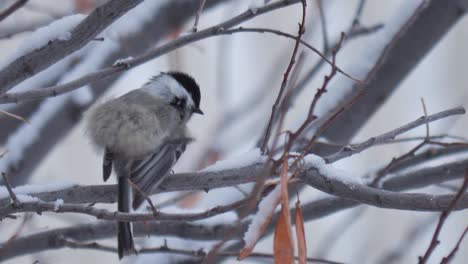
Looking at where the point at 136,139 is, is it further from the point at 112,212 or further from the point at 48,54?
the point at 112,212

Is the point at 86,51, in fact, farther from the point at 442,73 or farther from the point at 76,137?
the point at 442,73

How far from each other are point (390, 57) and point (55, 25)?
1.98 metres

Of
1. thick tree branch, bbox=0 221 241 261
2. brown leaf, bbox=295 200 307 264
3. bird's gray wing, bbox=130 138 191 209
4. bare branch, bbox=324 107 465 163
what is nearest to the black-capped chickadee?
bird's gray wing, bbox=130 138 191 209

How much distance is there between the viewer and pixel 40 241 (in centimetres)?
266

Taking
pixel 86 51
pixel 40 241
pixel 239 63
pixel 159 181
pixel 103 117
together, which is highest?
pixel 239 63

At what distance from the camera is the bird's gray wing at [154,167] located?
2.51 meters

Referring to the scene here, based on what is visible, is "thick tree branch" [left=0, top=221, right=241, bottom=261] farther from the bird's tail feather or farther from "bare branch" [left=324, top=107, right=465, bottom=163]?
"bare branch" [left=324, top=107, right=465, bottom=163]

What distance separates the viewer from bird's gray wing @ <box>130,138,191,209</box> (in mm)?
2512

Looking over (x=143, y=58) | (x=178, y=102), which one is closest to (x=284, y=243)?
(x=143, y=58)

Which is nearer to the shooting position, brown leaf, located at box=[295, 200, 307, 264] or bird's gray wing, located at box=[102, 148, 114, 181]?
brown leaf, located at box=[295, 200, 307, 264]

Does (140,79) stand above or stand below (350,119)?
above

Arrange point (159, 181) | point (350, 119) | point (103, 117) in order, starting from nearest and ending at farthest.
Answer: point (159, 181) < point (103, 117) < point (350, 119)

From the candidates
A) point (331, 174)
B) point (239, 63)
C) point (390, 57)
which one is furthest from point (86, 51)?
point (239, 63)

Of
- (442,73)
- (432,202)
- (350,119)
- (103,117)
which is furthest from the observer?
(442,73)
